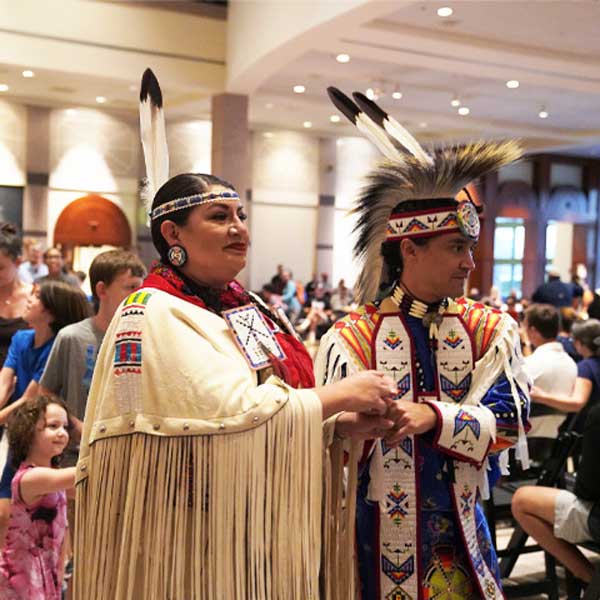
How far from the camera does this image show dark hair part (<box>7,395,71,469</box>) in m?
Result: 2.62

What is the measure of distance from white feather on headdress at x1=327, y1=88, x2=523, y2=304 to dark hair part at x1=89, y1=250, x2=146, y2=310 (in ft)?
3.01

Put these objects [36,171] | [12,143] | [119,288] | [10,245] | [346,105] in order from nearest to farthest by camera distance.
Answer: [346,105]
[119,288]
[10,245]
[12,143]
[36,171]

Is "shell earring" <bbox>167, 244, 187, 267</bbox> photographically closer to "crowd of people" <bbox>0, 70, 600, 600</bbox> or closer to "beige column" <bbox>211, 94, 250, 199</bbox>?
"crowd of people" <bbox>0, 70, 600, 600</bbox>

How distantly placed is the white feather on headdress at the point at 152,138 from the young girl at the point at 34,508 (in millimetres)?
1028

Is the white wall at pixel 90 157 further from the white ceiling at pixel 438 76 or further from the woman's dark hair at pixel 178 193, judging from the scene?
the woman's dark hair at pixel 178 193

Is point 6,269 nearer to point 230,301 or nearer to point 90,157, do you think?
point 230,301

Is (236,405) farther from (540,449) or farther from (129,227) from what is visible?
(129,227)

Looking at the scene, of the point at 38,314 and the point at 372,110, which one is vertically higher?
the point at 372,110

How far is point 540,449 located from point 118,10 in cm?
851

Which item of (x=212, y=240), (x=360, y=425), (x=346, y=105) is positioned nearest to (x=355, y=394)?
(x=360, y=425)

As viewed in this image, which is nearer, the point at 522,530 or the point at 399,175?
the point at 399,175

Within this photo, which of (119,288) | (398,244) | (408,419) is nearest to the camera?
(408,419)

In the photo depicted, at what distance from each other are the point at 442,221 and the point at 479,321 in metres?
0.26

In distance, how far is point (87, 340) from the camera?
2.84 meters
